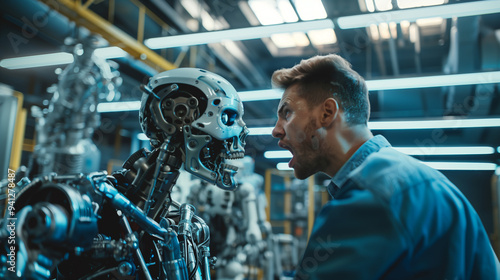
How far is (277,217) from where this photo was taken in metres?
11.1

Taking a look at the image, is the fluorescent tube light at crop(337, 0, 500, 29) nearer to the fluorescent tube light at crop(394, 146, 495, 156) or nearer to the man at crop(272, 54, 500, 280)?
the man at crop(272, 54, 500, 280)

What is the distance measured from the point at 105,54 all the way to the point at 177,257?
12.7 ft

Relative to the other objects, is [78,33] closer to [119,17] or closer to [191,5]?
[119,17]

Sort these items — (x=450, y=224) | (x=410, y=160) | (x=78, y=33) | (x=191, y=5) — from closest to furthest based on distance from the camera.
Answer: (x=450, y=224) → (x=410, y=160) → (x=78, y=33) → (x=191, y=5)

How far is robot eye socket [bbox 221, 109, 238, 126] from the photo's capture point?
1.66 meters

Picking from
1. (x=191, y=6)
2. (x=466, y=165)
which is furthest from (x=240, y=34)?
(x=466, y=165)

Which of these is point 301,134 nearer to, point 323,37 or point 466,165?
point 323,37

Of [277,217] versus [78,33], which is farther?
[277,217]

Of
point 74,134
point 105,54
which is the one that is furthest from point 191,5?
point 74,134

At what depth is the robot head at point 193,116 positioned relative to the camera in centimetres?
158

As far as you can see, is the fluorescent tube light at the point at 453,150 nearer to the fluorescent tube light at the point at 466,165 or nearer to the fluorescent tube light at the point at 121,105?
the fluorescent tube light at the point at 466,165

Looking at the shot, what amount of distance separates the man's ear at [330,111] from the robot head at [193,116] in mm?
521

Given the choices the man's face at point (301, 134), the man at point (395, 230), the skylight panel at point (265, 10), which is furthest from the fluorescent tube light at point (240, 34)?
the man at point (395, 230)

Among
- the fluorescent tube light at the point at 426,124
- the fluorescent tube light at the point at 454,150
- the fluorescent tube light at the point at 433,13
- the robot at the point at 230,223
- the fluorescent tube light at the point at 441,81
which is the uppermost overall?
the fluorescent tube light at the point at 433,13
